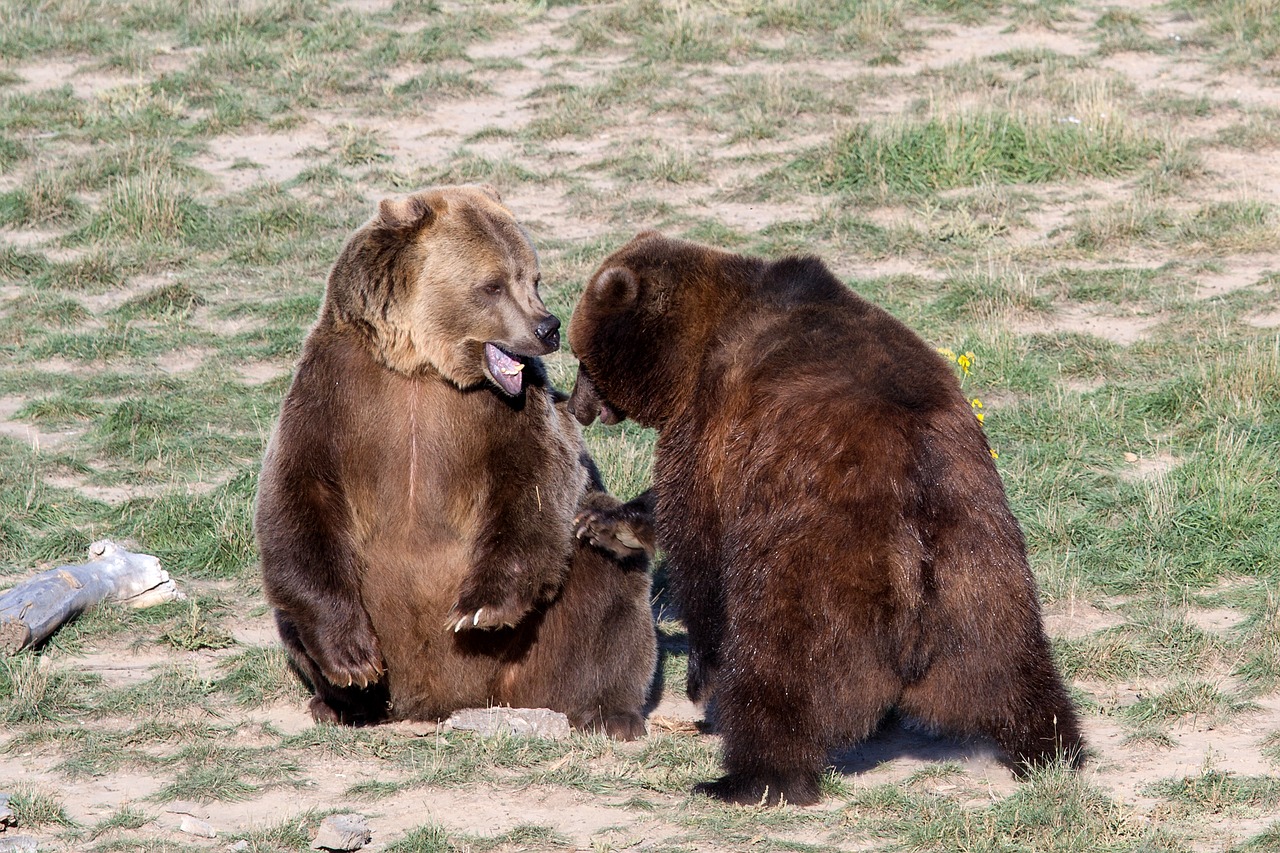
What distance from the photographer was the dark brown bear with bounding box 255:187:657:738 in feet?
18.8

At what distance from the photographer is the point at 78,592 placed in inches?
272

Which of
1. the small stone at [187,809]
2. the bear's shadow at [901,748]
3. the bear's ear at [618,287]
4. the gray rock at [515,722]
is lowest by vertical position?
the bear's shadow at [901,748]

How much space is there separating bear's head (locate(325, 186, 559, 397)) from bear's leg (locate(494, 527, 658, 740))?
2.67 ft

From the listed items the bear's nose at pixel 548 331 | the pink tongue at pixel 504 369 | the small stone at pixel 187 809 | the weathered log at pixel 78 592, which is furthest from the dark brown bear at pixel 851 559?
the weathered log at pixel 78 592

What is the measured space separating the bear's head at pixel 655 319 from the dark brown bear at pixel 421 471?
8.2 inches

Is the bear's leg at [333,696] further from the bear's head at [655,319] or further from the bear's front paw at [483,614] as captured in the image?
the bear's head at [655,319]

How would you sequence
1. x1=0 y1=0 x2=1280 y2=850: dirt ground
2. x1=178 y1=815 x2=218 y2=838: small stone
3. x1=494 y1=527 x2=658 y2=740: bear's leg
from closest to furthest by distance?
x1=178 y1=815 x2=218 y2=838: small stone
x1=0 y1=0 x2=1280 y2=850: dirt ground
x1=494 y1=527 x2=658 y2=740: bear's leg

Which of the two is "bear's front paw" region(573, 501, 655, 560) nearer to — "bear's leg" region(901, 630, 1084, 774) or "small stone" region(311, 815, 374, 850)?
"bear's leg" region(901, 630, 1084, 774)

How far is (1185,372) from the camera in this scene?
30.0 feet

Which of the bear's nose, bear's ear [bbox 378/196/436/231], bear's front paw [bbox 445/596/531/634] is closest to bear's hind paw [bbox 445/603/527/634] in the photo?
bear's front paw [bbox 445/596/531/634]

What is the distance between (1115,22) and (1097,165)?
127 inches

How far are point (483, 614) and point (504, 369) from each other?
877 millimetres

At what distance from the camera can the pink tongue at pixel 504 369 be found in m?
5.82

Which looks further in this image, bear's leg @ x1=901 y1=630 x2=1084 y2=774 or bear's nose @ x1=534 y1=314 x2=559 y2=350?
bear's nose @ x1=534 y1=314 x2=559 y2=350
